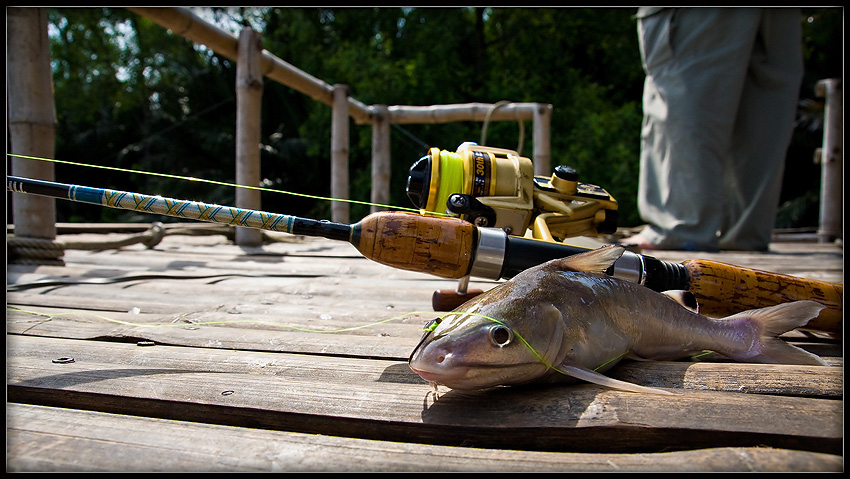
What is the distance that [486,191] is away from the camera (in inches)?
81.0

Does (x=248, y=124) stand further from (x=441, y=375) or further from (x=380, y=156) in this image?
(x=441, y=375)

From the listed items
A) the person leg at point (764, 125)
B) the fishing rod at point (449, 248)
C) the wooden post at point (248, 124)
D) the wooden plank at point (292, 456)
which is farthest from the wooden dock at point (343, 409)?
the person leg at point (764, 125)

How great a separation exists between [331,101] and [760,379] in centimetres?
602

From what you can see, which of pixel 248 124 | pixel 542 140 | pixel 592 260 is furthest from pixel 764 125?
pixel 592 260

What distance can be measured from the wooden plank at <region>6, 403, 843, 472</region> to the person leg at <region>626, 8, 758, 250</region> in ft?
13.9

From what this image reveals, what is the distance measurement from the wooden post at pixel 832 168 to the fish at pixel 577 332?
6.32 meters

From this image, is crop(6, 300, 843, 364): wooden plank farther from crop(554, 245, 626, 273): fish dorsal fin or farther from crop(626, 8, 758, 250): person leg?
crop(626, 8, 758, 250): person leg

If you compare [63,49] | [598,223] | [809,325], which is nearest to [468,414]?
[809,325]

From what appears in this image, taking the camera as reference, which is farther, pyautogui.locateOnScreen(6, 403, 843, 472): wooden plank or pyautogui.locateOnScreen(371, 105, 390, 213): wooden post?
pyautogui.locateOnScreen(371, 105, 390, 213): wooden post

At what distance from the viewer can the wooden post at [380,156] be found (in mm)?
7781

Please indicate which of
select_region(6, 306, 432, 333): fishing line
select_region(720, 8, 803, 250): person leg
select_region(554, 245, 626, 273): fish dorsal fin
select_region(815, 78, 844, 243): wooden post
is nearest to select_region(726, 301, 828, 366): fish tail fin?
select_region(554, 245, 626, 273): fish dorsal fin

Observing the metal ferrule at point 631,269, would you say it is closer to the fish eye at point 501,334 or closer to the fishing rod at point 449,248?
the fishing rod at point 449,248

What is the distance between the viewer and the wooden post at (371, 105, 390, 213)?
25.5 ft

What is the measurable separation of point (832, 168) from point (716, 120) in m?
3.10
